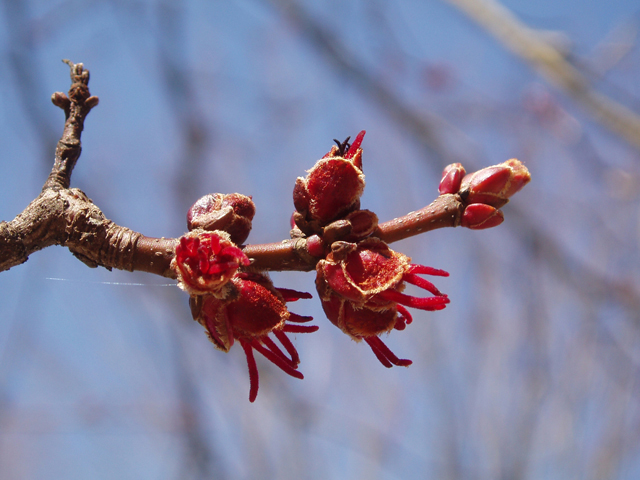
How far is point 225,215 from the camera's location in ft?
4.36

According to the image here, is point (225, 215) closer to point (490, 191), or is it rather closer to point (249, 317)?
point (249, 317)

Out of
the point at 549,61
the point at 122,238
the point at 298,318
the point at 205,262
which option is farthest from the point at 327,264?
the point at 549,61

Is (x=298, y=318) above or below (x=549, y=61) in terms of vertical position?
below

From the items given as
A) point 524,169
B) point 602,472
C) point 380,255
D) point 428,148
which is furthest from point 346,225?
point 602,472

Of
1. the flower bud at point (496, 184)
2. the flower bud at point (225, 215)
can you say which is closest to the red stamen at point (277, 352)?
the flower bud at point (225, 215)

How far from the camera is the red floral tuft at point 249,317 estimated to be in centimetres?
125

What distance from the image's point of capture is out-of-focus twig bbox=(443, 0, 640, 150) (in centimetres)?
334

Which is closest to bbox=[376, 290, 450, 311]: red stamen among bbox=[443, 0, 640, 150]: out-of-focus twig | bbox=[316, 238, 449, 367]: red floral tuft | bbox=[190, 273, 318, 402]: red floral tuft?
bbox=[316, 238, 449, 367]: red floral tuft

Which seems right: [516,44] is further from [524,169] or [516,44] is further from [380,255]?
[380,255]

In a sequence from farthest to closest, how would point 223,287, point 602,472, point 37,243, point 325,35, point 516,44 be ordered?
1. point 602,472
2. point 325,35
3. point 516,44
4. point 37,243
5. point 223,287

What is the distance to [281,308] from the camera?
1262 millimetres

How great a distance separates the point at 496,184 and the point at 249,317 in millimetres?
704

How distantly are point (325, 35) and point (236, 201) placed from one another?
2866 millimetres

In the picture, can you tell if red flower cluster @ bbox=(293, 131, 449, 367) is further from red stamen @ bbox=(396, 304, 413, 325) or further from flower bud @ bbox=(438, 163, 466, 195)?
flower bud @ bbox=(438, 163, 466, 195)
